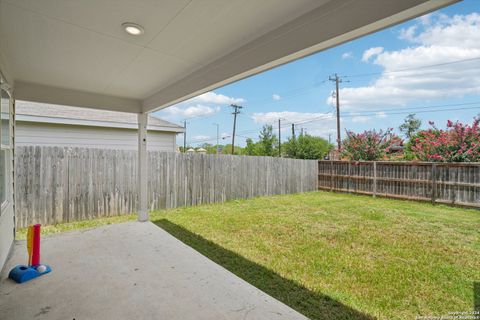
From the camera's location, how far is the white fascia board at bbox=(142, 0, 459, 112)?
148 cm

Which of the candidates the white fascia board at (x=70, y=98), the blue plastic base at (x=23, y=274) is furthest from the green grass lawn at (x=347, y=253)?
the white fascia board at (x=70, y=98)

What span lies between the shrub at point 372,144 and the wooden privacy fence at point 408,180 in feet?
3.22

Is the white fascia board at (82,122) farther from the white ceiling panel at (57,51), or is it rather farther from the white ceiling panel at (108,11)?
the white ceiling panel at (108,11)

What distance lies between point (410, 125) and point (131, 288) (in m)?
33.8

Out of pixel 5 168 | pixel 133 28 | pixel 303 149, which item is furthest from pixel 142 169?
pixel 303 149

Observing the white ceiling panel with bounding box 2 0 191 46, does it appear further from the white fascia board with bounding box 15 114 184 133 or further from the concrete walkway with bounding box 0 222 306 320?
the white fascia board with bounding box 15 114 184 133

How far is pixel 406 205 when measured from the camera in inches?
275

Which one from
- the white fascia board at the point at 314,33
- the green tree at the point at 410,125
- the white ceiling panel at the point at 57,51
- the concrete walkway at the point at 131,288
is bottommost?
the concrete walkway at the point at 131,288

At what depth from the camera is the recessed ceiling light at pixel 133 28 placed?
6.85 feet

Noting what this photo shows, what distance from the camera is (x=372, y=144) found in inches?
385

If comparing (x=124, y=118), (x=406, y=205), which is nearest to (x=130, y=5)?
(x=124, y=118)

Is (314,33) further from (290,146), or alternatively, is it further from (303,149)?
(290,146)

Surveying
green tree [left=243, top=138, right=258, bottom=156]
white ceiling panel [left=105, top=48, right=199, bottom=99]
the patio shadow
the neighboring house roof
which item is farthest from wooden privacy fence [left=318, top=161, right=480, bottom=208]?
green tree [left=243, top=138, right=258, bottom=156]

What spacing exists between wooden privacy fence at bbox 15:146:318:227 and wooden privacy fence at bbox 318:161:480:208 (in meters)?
3.52
